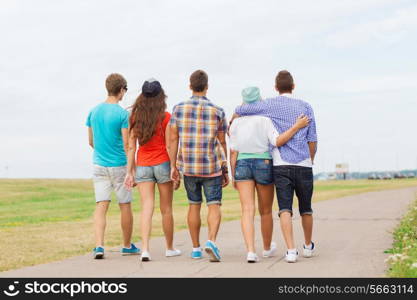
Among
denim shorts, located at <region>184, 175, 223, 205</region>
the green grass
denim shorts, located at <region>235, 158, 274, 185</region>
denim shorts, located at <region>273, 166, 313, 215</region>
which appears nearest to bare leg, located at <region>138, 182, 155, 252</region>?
denim shorts, located at <region>184, 175, 223, 205</region>

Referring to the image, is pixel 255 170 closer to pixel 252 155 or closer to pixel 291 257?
pixel 252 155

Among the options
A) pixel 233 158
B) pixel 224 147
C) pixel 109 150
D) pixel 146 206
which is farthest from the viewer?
pixel 109 150

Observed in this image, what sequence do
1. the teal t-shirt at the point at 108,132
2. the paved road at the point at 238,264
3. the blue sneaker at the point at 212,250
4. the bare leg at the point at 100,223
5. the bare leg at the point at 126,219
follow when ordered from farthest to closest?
1. the bare leg at the point at 126,219
2. the bare leg at the point at 100,223
3. the teal t-shirt at the point at 108,132
4. the blue sneaker at the point at 212,250
5. the paved road at the point at 238,264

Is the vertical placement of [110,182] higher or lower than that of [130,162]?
lower

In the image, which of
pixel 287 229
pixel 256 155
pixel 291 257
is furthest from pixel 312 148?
pixel 291 257

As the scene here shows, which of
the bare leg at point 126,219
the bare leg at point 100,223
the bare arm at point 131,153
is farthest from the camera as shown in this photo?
the bare leg at point 126,219

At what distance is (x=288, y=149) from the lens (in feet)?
27.3

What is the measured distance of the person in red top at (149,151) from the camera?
27.7 ft

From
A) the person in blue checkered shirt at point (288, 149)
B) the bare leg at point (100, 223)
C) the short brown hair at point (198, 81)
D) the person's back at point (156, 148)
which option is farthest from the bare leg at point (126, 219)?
the person in blue checkered shirt at point (288, 149)

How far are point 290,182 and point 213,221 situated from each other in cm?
107

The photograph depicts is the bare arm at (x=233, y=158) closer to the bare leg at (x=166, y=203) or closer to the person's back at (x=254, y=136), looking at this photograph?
the person's back at (x=254, y=136)

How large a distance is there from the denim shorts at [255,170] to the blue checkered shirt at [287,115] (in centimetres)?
24

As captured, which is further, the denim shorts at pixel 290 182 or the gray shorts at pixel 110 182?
the gray shorts at pixel 110 182

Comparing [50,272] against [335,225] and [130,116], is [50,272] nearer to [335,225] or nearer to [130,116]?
[130,116]
